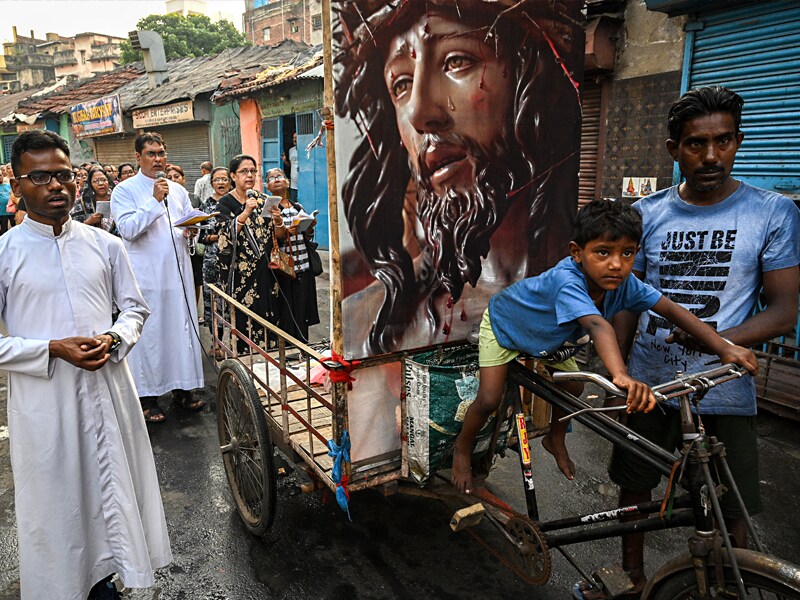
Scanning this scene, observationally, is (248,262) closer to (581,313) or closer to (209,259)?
(209,259)

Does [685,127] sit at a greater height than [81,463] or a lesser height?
greater

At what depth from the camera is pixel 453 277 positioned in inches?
99.9

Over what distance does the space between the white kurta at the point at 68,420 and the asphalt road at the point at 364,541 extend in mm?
540

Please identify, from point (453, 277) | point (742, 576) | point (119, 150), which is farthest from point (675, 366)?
point (119, 150)

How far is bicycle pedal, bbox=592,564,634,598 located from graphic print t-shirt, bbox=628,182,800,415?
0.73 m

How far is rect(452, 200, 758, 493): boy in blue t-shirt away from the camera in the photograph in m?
1.91

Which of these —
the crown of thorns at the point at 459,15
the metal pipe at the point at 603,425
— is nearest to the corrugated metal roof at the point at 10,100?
the crown of thorns at the point at 459,15

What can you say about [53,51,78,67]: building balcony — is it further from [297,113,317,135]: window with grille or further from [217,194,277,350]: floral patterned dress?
[217,194,277,350]: floral patterned dress

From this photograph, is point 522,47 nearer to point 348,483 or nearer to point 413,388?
point 413,388

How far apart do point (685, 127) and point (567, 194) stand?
0.78 meters

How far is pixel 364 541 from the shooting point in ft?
10.0

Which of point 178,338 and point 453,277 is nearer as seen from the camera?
point 453,277

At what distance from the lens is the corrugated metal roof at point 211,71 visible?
1422 centimetres

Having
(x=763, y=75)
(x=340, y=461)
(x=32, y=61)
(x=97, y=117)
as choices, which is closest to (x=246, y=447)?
(x=340, y=461)
